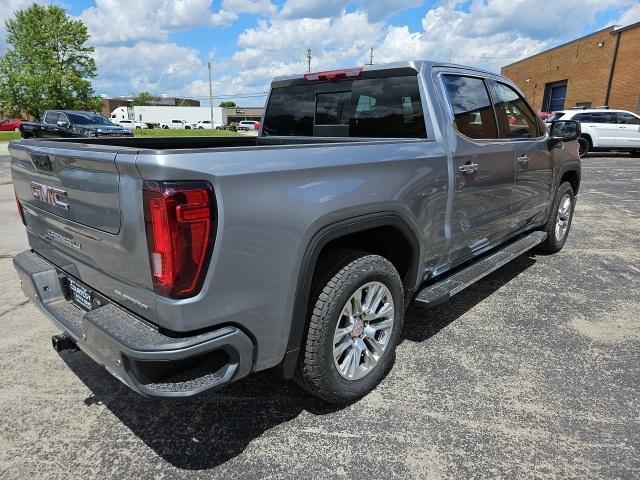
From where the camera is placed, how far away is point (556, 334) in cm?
355

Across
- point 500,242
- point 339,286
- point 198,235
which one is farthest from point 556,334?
point 198,235

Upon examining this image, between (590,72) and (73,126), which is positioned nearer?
(73,126)

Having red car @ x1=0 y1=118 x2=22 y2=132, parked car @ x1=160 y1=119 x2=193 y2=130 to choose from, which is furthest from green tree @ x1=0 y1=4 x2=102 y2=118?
parked car @ x1=160 y1=119 x2=193 y2=130

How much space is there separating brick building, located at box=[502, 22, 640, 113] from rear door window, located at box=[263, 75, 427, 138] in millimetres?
29285

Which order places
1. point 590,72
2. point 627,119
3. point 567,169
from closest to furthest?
point 567,169 → point 627,119 → point 590,72

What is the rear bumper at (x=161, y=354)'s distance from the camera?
1.82 metres

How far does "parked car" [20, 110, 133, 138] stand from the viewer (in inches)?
775

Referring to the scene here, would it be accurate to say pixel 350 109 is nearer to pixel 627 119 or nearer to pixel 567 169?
pixel 567 169

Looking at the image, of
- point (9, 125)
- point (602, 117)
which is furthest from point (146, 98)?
point (602, 117)

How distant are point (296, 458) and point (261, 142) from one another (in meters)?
2.82

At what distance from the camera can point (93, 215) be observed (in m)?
2.06

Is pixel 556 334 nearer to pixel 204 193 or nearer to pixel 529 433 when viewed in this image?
pixel 529 433

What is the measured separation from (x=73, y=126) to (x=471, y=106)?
66.5ft

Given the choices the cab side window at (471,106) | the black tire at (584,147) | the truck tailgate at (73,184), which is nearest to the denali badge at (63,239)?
the truck tailgate at (73,184)
